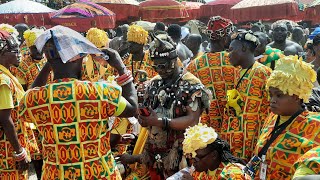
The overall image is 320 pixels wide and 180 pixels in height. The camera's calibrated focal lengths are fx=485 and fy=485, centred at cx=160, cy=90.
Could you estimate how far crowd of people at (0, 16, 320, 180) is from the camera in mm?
3109

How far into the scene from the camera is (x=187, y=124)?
3998 millimetres

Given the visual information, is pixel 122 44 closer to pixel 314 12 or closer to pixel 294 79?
pixel 294 79

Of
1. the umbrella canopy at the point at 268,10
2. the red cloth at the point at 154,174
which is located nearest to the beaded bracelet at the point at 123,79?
the red cloth at the point at 154,174

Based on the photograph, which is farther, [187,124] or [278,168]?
[187,124]

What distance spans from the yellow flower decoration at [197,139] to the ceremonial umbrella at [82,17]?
971 centimetres

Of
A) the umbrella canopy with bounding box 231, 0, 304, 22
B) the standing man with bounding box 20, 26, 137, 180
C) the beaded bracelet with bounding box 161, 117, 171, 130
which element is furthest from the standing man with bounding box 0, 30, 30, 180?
the umbrella canopy with bounding box 231, 0, 304, 22

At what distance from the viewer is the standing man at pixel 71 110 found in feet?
10.2

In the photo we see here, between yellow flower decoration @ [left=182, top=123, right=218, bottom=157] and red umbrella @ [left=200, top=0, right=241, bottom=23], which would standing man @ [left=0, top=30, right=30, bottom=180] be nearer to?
→ yellow flower decoration @ [left=182, top=123, right=218, bottom=157]

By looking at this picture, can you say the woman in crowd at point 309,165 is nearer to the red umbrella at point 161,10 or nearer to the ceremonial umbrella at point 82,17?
the ceremonial umbrella at point 82,17

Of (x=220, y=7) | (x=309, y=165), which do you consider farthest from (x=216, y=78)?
(x=220, y=7)

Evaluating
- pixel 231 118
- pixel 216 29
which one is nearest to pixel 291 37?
pixel 216 29

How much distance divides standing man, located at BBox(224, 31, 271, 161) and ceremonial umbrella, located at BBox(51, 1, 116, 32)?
8.50 m

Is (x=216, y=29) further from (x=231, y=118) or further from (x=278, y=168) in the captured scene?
(x=278, y=168)

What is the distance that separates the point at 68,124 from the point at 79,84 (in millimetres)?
267
